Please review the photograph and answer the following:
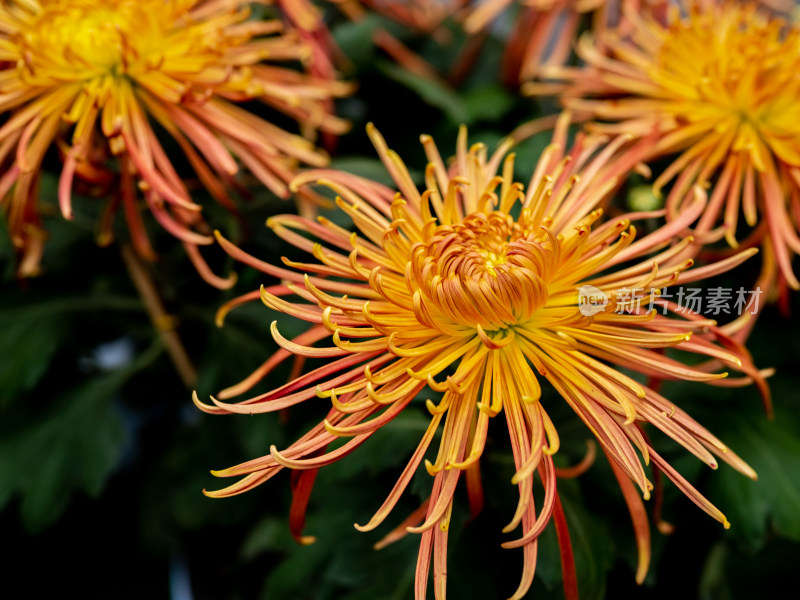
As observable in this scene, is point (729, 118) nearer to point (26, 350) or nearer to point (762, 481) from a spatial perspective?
point (762, 481)

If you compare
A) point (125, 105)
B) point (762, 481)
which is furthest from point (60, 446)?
point (762, 481)

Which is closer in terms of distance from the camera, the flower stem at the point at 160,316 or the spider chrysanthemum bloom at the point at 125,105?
the spider chrysanthemum bloom at the point at 125,105

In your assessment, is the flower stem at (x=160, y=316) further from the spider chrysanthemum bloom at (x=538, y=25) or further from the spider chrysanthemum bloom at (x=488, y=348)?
the spider chrysanthemum bloom at (x=538, y=25)

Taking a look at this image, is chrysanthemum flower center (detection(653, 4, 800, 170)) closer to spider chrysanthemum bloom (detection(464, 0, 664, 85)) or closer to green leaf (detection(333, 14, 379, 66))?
spider chrysanthemum bloom (detection(464, 0, 664, 85))

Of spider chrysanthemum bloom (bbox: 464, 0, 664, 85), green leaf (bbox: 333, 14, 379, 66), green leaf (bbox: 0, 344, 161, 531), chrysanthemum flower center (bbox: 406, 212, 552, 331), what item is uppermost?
spider chrysanthemum bloom (bbox: 464, 0, 664, 85)

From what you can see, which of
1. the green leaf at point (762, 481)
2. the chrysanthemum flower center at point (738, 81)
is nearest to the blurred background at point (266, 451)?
the green leaf at point (762, 481)

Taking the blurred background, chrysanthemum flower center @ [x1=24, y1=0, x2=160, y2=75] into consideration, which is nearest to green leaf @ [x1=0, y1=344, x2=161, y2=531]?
the blurred background

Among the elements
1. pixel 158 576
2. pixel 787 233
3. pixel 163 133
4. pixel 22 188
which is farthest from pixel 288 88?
pixel 158 576
